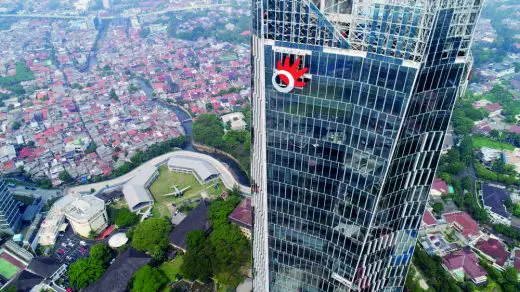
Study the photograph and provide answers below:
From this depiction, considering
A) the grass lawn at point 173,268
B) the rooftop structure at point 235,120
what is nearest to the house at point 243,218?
the grass lawn at point 173,268

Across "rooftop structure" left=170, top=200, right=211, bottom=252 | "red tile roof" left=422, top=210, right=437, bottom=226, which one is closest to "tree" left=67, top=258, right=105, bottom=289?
"rooftop structure" left=170, top=200, right=211, bottom=252

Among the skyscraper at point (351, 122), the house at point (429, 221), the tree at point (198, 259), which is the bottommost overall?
the house at point (429, 221)

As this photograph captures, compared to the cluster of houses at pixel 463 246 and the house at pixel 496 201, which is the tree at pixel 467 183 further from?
the cluster of houses at pixel 463 246

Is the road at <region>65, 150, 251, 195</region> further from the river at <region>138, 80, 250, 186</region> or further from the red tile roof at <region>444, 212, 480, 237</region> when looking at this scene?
the red tile roof at <region>444, 212, 480, 237</region>

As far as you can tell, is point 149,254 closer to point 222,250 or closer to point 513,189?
point 222,250

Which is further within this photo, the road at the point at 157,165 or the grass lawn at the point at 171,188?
the road at the point at 157,165

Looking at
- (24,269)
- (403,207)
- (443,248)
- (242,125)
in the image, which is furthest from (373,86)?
(242,125)

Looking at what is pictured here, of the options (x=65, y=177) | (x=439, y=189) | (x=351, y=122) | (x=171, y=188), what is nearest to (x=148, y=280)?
(x=171, y=188)

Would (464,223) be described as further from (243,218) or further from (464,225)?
(243,218)
